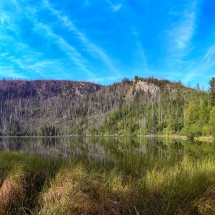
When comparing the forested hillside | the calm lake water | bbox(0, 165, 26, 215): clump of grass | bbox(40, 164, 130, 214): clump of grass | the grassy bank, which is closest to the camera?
bbox(40, 164, 130, 214): clump of grass

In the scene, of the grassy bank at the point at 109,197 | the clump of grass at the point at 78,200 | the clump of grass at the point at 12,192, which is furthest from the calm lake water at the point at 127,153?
the clump of grass at the point at 12,192

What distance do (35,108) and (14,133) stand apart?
2670 inches

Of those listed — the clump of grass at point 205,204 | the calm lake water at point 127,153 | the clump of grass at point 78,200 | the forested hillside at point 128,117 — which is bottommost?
the calm lake water at point 127,153

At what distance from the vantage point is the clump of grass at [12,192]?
517 centimetres

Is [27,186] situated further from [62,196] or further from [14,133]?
[14,133]

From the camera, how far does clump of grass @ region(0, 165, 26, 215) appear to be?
17.0ft

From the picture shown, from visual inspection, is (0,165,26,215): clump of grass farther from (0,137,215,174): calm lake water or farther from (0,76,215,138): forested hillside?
(0,76,215,138): forested hillside

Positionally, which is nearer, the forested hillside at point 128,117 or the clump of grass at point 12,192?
the clump of grass at point 12,192

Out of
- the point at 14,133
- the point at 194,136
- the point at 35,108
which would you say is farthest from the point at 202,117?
the point at 35,108

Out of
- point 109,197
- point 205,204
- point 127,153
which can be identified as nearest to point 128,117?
point 127,153

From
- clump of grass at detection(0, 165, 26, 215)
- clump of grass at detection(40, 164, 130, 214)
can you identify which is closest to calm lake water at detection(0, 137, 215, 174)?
clump of grass at detection(40, 164, 130, 214)

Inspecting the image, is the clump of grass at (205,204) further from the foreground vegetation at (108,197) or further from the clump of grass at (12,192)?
the clump of grass at (12,192)

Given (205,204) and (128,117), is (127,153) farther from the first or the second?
(128,117)

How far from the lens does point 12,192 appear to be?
5715mm
